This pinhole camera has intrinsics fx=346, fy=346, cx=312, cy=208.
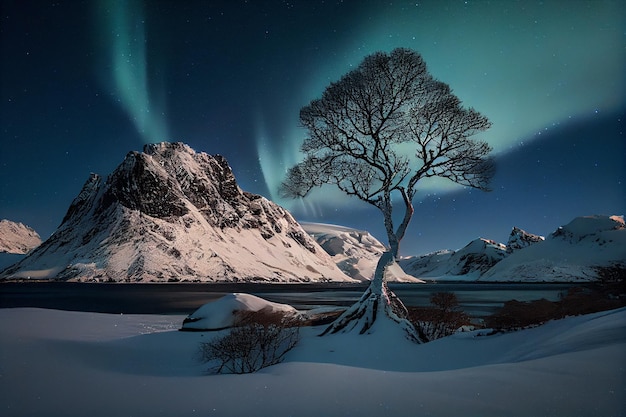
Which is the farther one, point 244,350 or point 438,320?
point 438,320

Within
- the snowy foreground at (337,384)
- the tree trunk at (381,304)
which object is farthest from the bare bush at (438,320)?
the snowy foreground at (337,384)

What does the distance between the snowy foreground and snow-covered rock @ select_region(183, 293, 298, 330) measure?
19.6 ft

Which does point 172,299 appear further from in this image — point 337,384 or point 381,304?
point 337,384

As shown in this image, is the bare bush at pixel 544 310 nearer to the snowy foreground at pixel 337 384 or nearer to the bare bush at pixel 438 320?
the snowy foreground at pixel 337 384

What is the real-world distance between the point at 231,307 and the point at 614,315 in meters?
13.9

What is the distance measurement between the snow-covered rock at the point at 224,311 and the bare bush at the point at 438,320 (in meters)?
6.33

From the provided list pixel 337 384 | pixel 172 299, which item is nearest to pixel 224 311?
pixel 337 384

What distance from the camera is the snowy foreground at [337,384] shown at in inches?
176

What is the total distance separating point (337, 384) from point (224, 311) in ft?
38.0

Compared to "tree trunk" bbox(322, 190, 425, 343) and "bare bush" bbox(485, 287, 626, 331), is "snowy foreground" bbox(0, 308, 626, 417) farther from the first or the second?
"tree trunk" bbox(322, 190, 425, 343)

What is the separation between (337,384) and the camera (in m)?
5.98

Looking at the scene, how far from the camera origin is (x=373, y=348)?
39.9 feet

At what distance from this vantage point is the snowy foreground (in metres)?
4.47

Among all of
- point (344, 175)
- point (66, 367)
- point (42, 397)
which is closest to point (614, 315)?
point (344, 175)
